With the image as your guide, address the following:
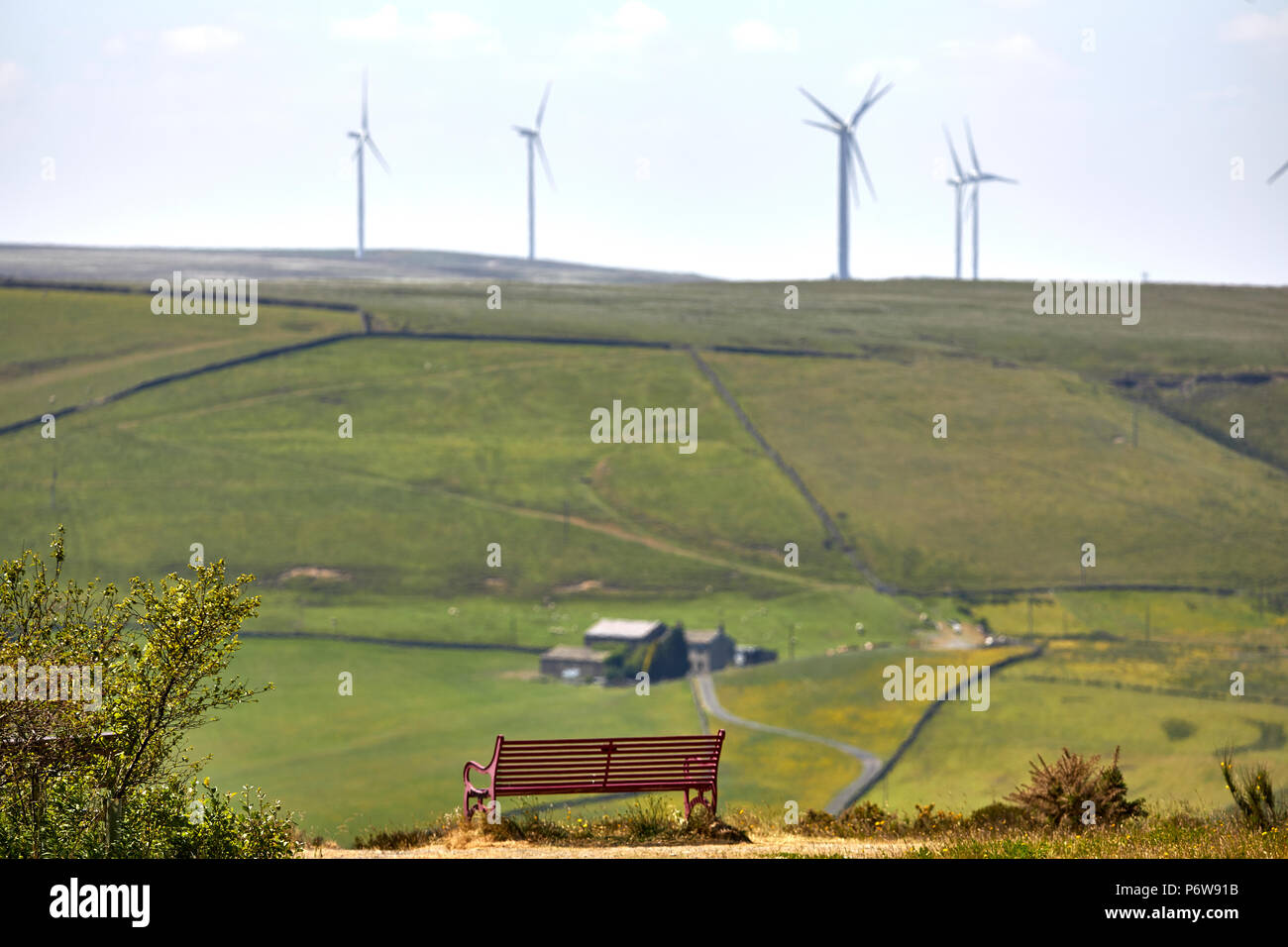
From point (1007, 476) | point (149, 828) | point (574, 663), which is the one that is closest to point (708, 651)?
point (574, 663)

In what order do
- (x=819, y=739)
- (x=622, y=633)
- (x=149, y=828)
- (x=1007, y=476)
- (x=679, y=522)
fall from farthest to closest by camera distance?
(x=1007, y=476) < (x=679, y=522) < (x=622, y=633) < (x=819, y=739) < (x=149, y=828)

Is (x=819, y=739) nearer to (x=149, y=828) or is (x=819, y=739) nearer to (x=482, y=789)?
(x=482, y=789)

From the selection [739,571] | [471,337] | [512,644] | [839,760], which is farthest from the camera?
[471,337]

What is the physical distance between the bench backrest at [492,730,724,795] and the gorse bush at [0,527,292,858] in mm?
3326

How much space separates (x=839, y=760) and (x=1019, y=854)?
83467 millimetres

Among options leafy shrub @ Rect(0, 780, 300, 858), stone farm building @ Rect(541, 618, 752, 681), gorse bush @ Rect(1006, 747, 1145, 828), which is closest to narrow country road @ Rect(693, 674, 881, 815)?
stone farm building @ Rect(541, 618, 752, 681)

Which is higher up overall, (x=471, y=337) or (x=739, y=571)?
(x=471, y=337)

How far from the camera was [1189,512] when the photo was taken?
146m

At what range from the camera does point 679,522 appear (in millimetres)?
145625

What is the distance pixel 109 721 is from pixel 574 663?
342 ft

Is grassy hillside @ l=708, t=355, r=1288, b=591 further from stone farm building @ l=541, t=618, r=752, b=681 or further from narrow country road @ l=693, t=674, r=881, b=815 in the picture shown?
narrow country road @ l=693, t=674, r=881, b=815

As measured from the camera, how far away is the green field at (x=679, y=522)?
10012 cm
